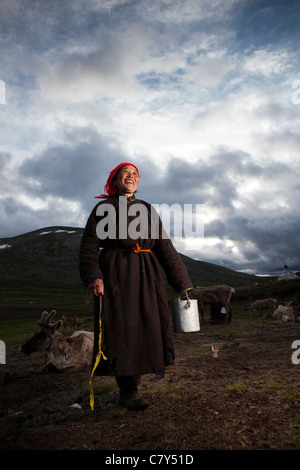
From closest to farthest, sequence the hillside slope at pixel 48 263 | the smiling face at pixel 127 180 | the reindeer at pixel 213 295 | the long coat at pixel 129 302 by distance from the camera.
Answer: the long coat at pixel 129 302 < the smiling face at pixel 127 180 < the reindeer at pixel 213 295 < the hillside slope at pixel 48 263

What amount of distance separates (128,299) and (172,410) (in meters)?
1.44

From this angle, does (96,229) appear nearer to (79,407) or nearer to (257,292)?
(79,407)

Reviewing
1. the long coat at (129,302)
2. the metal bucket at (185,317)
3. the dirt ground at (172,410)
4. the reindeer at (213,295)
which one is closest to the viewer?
the dirt ground at (172,410)

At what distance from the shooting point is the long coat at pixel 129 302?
377 cm

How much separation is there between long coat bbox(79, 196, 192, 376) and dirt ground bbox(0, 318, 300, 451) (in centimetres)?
61

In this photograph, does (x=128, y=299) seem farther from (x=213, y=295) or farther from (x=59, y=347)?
(x=213, y=295)

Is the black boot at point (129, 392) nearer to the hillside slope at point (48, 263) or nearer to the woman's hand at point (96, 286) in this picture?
the woman's hand at point (96, 286)

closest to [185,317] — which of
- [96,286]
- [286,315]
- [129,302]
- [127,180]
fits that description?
[129,302]

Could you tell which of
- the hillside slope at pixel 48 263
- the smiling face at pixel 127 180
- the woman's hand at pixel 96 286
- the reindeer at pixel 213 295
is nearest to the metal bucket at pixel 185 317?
the woman's hand at pixel 96 286

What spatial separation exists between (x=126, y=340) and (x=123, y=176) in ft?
8.12

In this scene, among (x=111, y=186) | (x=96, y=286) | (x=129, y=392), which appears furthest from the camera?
(x=111, y=186)

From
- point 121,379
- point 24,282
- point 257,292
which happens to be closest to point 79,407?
point 121,379

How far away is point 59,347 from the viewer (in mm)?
6672

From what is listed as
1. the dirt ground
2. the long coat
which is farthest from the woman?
the dirt ground
